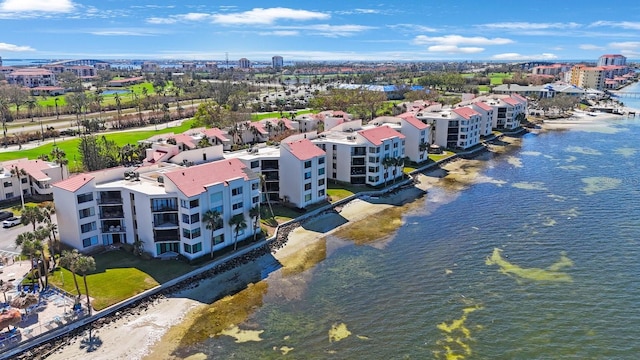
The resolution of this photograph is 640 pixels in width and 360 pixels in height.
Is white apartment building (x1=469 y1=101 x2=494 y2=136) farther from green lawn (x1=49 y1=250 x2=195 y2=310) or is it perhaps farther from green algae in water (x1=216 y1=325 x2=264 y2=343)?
green algae in water (x1=216 y1=325 x2=264 y2=343)

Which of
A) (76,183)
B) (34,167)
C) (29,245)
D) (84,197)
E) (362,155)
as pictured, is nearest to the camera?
(29,245)

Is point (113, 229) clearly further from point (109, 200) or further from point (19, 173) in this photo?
point (19, 173)

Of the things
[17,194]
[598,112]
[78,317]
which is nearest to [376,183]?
[78,317]

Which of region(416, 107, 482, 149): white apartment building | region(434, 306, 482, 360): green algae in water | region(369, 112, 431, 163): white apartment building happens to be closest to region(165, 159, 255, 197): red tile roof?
region(434, 306, 482, 360): green algae in water

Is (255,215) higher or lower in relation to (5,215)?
higher

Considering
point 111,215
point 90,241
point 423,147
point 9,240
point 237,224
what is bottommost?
point 9,240

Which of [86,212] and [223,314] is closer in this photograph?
[223,314]

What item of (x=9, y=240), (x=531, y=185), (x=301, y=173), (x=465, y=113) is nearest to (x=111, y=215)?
(x=9, y=240)

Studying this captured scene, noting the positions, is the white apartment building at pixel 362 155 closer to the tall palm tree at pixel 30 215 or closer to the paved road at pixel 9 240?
the paved road at pixel 9 240
